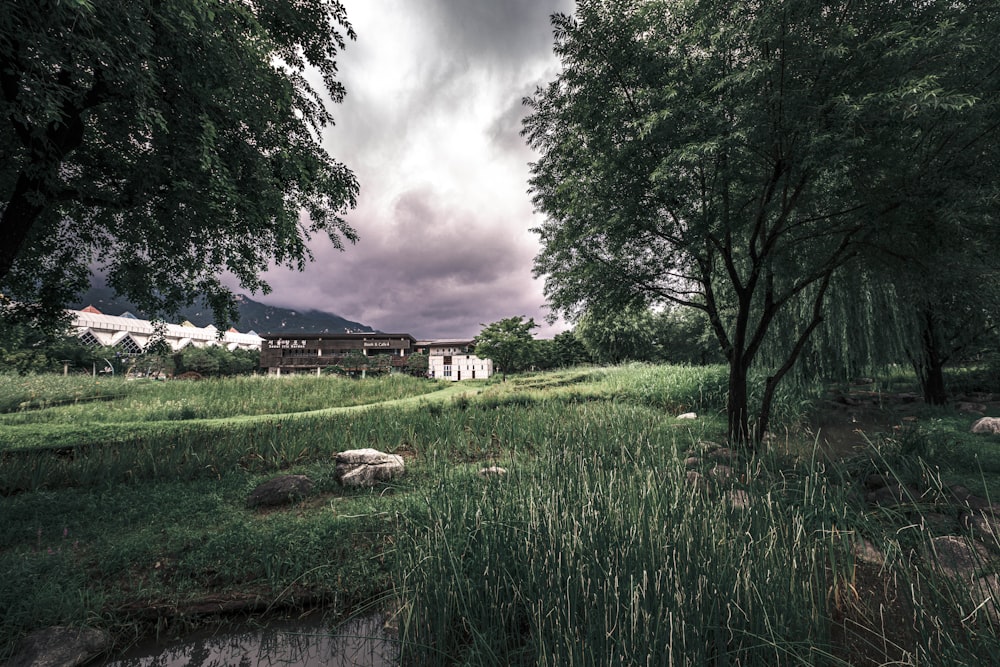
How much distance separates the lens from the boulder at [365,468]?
5578 mm

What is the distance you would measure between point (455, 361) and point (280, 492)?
57.6m

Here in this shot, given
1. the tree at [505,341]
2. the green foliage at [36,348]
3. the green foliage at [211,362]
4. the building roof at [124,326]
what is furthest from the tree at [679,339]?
the building roof at [124,326]

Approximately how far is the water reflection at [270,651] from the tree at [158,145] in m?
4.78

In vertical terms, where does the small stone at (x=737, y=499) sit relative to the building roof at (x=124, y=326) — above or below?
below

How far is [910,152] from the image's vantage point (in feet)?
17.0

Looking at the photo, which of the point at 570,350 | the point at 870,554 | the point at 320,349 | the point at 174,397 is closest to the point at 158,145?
the point at 870,554

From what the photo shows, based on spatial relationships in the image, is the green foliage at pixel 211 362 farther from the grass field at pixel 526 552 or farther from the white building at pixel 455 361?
the grass field at pixel 526 552

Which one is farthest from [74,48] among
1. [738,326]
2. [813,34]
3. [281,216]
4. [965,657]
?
[738,326]

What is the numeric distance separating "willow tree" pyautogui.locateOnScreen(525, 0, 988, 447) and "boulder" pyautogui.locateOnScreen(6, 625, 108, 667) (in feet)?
23.7

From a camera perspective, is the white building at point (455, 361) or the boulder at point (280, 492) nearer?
the boulder at point (280, 492)

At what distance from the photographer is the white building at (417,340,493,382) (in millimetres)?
60112

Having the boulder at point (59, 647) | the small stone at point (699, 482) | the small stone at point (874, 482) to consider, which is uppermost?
the small stone at point (699, 482)

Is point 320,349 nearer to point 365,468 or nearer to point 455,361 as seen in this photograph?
point 455,361

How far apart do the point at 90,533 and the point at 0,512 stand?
156cm
